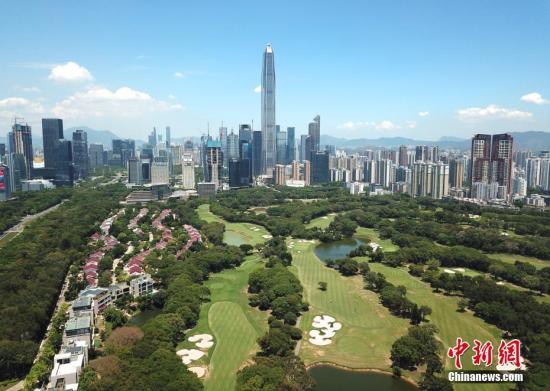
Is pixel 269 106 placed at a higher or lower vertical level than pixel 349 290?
higher

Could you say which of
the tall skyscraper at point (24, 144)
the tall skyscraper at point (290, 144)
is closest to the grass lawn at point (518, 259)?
the tall skyscraper at point (24, 144)

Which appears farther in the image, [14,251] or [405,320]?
[14,251]

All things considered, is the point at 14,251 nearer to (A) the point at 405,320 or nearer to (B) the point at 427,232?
(A) the point at 405,320

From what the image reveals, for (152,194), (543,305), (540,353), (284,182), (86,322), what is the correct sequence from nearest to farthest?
1. (540,353)
2. (86,322)
3. (543,305)
4. (152,194)
5. (284,182)

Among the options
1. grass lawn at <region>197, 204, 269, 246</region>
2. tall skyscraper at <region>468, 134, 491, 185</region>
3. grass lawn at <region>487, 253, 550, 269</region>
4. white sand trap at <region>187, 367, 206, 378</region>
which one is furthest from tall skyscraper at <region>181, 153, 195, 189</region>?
white sand trap at <region>187, 367, 206, 378</region>

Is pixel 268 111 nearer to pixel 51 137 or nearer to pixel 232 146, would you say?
pixel 232 146

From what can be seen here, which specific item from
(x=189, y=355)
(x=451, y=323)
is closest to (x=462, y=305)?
(x=451, y=323)

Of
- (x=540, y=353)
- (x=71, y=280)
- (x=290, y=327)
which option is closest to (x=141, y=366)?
(x=290, y=327)

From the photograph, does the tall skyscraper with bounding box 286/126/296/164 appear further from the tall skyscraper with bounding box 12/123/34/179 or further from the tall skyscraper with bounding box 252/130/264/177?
the tall skyscraper with bounding box 12/123/34/179

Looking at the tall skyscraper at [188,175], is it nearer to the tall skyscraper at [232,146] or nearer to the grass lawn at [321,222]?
the tall skyscraper at [232,146]
